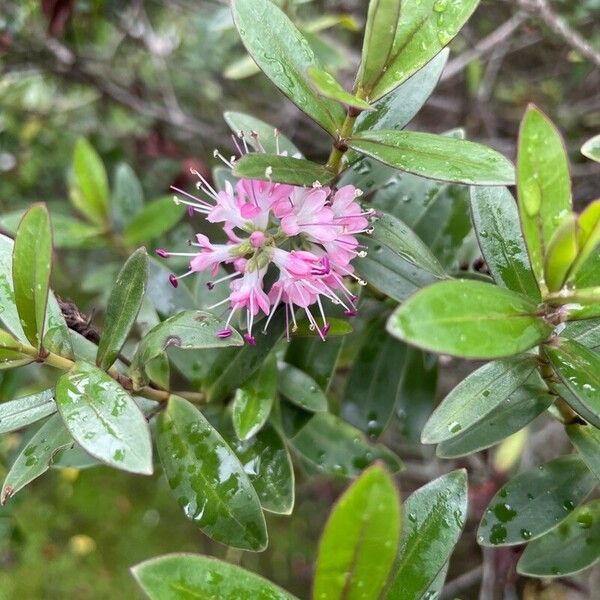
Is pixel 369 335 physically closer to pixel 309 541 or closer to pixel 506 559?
pixel 506 559

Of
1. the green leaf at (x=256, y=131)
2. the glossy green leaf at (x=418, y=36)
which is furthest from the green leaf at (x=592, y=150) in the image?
the green leaf at (x=256, y=131)

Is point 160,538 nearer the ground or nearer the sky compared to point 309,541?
nearer the ground

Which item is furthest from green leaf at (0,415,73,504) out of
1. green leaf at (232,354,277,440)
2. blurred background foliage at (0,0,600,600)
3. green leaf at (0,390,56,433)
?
blurred background foliage at (0,0,600,600)

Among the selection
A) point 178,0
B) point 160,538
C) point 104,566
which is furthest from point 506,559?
point 178,0

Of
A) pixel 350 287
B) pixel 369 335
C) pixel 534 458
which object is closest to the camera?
pixel 350 287

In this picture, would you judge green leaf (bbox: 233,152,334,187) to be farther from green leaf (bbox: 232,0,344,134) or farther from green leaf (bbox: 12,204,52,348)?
green leaf (bbox: 12,204,52,348)

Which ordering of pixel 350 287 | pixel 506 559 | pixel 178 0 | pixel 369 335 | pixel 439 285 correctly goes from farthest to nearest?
pixel 178 0, pixel 506 559, pixel 369 335, pixel 350 287, pixel 439 285

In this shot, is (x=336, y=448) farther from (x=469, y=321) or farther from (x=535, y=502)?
(x=469, y=321)

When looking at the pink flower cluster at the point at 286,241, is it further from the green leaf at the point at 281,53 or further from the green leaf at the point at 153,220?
the green leaf at the point at 153,220
